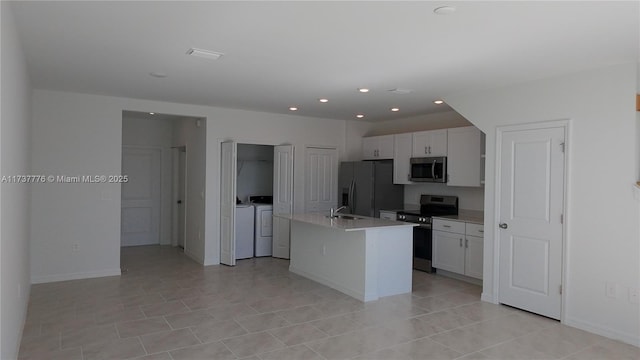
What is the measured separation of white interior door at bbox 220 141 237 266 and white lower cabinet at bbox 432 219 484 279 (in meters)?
2.91

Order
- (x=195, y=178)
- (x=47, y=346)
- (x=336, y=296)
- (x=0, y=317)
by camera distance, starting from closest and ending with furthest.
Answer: (x=0, y=317), (x=47, y=346), (x=336, y=296), (x=195, y=178)

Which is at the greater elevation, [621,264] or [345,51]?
[345,51]

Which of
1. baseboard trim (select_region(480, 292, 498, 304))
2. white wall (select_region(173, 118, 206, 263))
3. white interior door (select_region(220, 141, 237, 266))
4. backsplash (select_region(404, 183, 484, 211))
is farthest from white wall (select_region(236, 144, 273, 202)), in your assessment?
baseboard trim (select_region(480, 292, 498, 304))

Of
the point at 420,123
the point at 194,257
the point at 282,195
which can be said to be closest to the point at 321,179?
the point at 282,195

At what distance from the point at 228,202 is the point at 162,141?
8.73 ft

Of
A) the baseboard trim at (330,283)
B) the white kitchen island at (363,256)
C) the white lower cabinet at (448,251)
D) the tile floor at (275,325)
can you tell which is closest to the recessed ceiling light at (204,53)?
the white kitchen island at (363,256)

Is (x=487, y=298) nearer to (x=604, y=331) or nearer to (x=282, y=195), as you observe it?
(x=604, y=331)

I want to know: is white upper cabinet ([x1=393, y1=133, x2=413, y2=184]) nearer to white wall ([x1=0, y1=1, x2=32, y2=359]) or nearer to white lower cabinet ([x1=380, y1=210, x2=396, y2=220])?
white lower cabinet ([x1=380, y1=210, x2=396, y2=220])

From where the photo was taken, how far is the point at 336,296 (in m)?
4.96

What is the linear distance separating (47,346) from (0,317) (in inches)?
50.8

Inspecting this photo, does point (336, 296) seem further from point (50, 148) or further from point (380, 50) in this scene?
point (50, 148)

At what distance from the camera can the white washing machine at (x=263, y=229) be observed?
726 cm

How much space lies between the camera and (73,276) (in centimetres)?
557

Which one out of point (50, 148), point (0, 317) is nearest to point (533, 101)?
point (0, 317)
